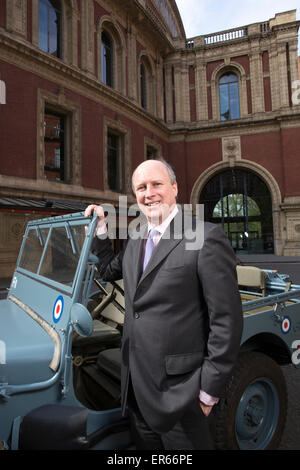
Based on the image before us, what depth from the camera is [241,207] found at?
24.0m

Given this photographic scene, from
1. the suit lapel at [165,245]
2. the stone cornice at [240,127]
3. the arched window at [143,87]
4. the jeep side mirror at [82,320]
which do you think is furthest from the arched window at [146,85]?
the jeep side mirror at [82,320]

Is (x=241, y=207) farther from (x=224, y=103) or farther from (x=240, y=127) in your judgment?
(x=224, y=103)

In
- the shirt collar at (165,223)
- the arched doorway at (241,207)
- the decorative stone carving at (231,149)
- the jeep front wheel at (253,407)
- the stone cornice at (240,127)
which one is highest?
the stone cornice at (240,127)

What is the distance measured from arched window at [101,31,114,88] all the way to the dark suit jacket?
18.8m

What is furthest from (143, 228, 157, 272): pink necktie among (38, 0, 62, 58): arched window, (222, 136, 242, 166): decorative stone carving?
(222, 136, 242, 166): decorative stone carving

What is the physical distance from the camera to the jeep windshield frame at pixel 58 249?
199 cm

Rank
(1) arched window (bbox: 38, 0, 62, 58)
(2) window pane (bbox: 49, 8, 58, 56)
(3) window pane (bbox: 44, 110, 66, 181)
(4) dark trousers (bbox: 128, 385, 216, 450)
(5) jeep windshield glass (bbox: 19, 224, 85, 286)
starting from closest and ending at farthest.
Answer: (4) dark trousers (bbox: 128, 385, 216, 450) < (5) jeep windshield glass (bbox: 19, 224, 85, 286) < (1) arched window (bbox: 38, 0, 62, 58) < (3) window pane (bbox: 44, 110, 66, 181) < (2) window pane (bbox: 49, 8, 58, 56)

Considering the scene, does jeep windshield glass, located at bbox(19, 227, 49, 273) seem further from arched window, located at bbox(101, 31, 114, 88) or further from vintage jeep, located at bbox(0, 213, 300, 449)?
arched window, located at bbox(101, 31, 114, 88)

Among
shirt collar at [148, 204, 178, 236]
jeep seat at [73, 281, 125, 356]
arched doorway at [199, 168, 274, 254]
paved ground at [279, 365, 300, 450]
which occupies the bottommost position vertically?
paved ground at [279, 365, 300, 450]

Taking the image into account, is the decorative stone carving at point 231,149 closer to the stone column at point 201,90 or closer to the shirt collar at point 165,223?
the stone column at point 201,90

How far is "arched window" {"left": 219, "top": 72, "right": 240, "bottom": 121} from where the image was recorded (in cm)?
2252

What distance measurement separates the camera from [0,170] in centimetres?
1182

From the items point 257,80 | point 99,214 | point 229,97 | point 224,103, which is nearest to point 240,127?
point 224,103

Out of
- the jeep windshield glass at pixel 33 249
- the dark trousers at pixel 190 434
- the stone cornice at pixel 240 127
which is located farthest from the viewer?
the stone cornice at pixel 240 127
